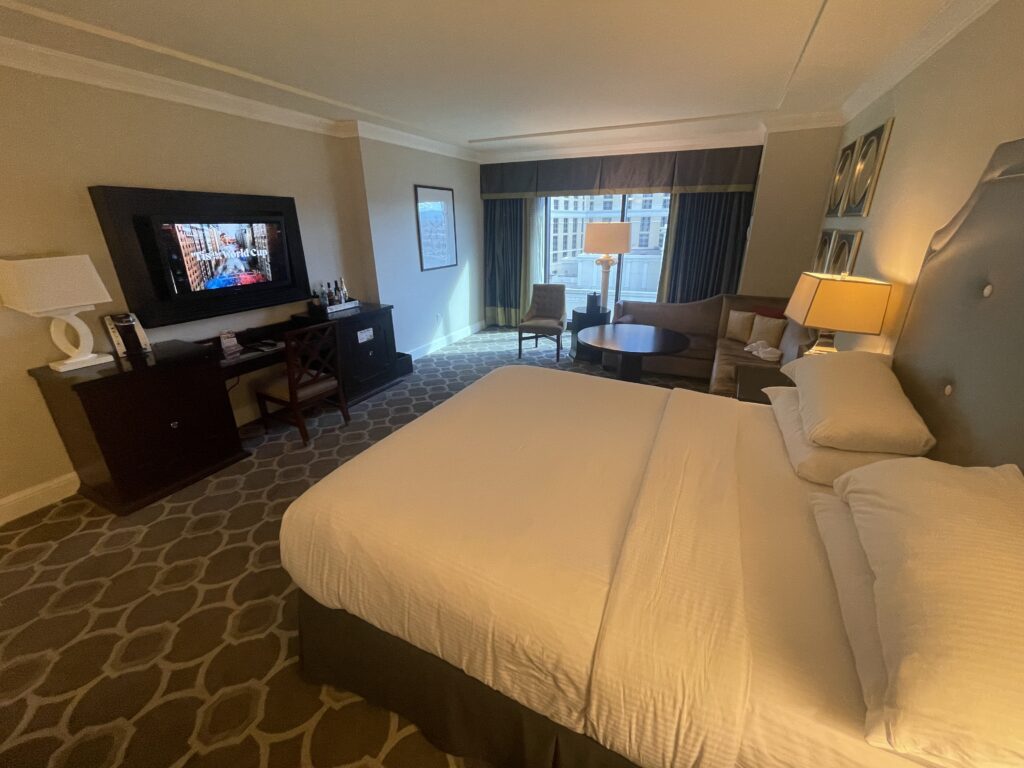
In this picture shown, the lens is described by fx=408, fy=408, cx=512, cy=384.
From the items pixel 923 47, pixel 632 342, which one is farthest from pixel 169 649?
pixel 923 47

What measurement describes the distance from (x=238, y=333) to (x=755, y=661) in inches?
146

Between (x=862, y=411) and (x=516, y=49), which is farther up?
(x=516, y=49)

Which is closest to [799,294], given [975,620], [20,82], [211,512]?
[975,620]

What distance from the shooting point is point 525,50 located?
7.27 feet

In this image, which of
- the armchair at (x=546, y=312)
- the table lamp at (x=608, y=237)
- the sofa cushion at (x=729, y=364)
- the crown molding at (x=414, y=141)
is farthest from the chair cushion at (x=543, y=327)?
the crown molding at (x=414, y=141)

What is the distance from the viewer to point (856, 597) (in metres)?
0.94

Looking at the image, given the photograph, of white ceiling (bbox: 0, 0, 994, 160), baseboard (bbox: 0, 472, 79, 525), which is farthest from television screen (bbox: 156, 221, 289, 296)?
baseboard (bbox: 0, 472, 79, 525)

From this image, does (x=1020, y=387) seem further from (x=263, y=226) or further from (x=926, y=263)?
(x=263, y=226)

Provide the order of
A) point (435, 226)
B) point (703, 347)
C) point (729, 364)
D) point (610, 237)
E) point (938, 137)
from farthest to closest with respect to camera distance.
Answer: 1. point (435, 226)
2. point (610, 237)
3. point (703, 347)
4. point (729, 364)
5. point (938, 137)

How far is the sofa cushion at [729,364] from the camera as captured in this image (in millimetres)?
3148

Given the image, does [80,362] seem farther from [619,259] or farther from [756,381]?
[619,259]

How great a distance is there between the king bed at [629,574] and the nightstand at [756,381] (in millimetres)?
837

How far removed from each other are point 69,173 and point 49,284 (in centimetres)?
75

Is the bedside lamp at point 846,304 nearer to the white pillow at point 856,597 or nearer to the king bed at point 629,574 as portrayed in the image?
the king bed at point 629,574
